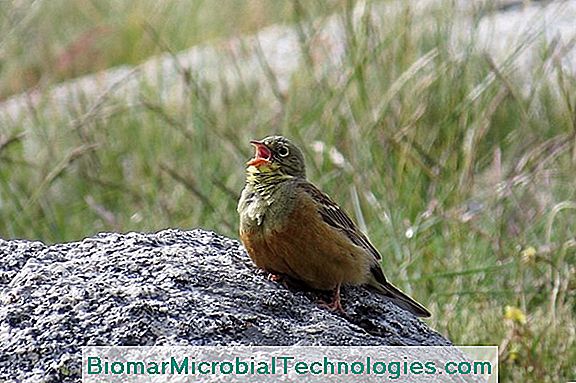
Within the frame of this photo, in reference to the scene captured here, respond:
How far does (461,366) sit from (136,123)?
4471mm

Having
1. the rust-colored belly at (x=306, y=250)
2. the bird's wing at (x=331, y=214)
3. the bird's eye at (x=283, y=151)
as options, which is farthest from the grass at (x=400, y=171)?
the bird's eye at (x=283, y=151)

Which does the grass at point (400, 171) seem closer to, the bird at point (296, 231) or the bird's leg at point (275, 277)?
the bird at point (296, 231)

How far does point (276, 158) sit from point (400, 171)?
8.91 feet

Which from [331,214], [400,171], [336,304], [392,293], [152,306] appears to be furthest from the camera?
[400,171]

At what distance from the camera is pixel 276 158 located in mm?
3289


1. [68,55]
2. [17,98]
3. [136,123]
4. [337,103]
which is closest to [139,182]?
[136,123]

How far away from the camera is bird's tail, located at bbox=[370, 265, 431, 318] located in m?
3.34

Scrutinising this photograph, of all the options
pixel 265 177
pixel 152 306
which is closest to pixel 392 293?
pixel 265 177

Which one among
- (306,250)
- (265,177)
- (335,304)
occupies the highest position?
(265,177)

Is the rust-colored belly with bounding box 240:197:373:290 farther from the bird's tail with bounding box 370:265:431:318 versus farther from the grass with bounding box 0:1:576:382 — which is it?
the grass with bounding box 0:1:576:382

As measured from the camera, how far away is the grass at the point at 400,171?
516cm

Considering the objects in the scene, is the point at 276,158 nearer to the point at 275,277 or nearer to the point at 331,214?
the point at 331,214

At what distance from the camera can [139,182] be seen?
6602 millimetres

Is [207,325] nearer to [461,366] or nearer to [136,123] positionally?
[461,366]
